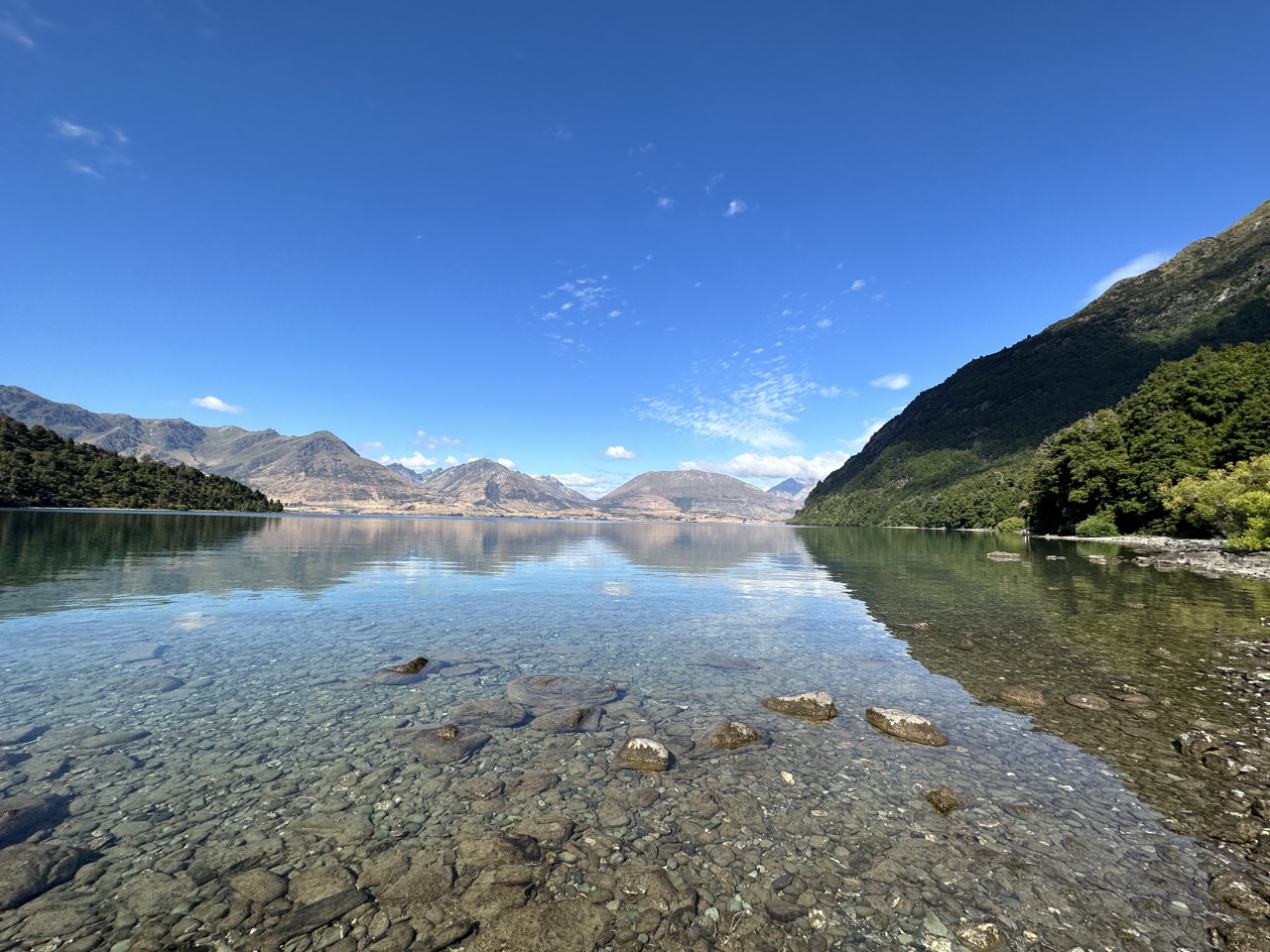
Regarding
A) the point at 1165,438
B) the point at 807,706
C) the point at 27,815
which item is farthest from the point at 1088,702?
the point at 1165,438

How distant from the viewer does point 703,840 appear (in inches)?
390

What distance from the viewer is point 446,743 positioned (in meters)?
14.0

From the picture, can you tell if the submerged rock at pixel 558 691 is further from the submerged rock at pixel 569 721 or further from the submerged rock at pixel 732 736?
the submerged rock at pixel 732 736

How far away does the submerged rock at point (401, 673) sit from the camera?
19.1 meters

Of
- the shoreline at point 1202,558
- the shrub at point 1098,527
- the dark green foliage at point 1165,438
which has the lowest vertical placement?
the shoreline at point 1202,558

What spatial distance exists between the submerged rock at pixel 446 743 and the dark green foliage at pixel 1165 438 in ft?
390

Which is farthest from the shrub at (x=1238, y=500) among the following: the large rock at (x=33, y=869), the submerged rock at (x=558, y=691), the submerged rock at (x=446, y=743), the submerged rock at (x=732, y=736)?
the large rock at (x=33, y=869)

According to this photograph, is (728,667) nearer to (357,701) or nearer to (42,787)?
(357,701)

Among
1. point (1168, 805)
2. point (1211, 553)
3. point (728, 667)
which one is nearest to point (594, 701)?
point (728, 667)

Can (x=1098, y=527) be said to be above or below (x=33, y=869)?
above

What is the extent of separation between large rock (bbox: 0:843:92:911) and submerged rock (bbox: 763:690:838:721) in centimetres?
1557

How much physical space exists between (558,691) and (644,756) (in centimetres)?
592

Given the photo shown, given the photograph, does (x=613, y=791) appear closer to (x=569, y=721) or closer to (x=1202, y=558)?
(x=569, y=721)

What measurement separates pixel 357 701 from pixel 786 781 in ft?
41.8
